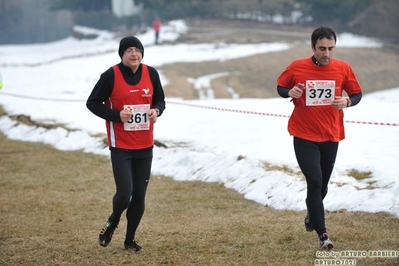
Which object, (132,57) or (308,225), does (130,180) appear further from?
(308,225)

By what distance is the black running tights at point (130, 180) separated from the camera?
6.67 meters

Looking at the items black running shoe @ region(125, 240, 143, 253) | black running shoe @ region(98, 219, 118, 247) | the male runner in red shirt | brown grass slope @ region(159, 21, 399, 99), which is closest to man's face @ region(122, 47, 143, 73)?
the male runner in red shirt

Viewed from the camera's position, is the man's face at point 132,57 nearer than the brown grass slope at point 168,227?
Yes

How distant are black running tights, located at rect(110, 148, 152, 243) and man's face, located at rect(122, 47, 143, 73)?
0.87 m

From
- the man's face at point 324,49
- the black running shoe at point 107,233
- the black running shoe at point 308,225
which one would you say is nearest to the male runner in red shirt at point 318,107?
the man's face at point 324,49

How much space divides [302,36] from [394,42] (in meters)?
8.19

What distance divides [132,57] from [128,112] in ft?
1.79

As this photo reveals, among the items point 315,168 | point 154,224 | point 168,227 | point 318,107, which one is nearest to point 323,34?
point 318,107

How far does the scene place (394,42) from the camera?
59594mm

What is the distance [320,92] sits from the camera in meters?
6.64

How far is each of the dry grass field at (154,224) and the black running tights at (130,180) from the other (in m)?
0.47

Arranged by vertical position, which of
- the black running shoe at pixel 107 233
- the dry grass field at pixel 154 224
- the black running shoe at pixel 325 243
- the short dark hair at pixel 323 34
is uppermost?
the short dark hair at pixel 323 34

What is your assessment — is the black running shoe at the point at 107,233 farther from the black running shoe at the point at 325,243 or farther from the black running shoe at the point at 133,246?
the black running shoe at the point at 325,243

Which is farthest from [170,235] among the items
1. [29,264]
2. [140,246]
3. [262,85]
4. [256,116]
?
[262,85]
